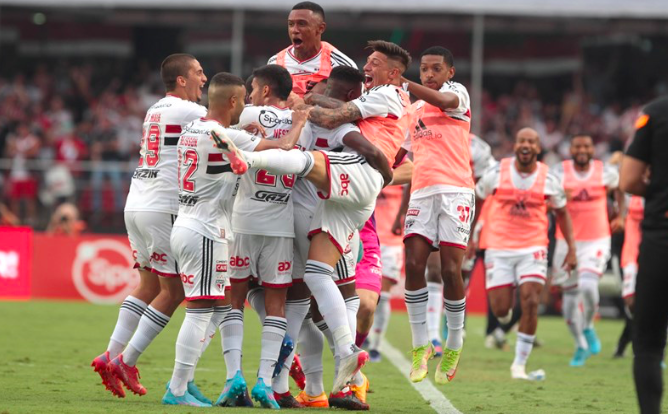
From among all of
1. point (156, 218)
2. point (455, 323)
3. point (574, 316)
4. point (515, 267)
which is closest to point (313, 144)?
point (156, 218)

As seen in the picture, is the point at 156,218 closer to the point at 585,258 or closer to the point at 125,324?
the point at 125,324

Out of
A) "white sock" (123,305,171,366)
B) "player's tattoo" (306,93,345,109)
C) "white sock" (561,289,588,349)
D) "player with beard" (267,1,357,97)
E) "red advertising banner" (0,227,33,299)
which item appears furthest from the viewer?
"red advertising banner" (0,227,33,299)

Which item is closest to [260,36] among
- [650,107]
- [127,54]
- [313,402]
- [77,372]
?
[127,54]

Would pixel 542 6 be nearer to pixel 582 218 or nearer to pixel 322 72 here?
pixel 582 218

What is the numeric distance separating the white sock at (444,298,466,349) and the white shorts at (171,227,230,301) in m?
2.57

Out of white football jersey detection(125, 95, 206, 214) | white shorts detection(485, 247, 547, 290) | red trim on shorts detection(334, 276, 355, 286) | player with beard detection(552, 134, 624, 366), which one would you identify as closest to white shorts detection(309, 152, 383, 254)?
red trim on shorts detection(334, 276, 355, 286)

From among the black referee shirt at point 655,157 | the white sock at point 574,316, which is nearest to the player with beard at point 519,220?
the white sock at point 574,316

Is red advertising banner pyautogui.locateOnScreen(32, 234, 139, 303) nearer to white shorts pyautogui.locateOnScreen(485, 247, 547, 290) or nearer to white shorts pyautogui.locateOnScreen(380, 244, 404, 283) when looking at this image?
white shorts pyautogui.locateOnScreen(380, 244, 404, 283)

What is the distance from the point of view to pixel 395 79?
9.23 metres

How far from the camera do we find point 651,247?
6312mm

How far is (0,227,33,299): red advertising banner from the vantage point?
21.0m

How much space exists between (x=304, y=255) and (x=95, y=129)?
18.3 metres

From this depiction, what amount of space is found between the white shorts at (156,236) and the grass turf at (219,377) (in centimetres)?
104

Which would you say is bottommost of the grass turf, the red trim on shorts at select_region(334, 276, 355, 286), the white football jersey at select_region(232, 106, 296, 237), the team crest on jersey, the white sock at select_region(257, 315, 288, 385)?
the grass turf
